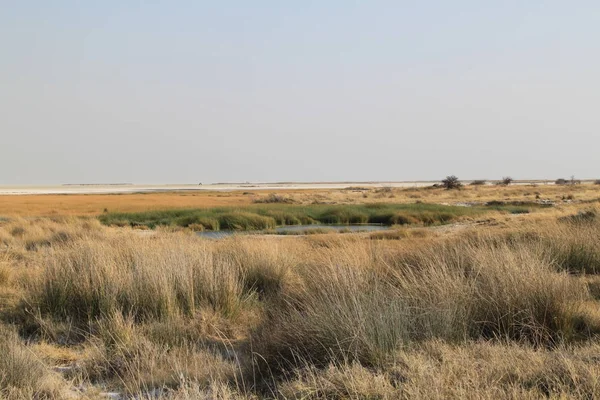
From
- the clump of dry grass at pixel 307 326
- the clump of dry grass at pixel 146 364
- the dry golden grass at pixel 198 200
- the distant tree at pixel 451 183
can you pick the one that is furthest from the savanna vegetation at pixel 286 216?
the distant tree at pixel 451 183

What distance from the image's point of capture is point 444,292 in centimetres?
632

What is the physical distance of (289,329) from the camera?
552 centimetres

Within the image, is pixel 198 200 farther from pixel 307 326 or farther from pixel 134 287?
pixel 307 326

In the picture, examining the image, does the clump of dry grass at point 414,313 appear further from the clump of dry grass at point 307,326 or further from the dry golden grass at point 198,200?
the dry golden grass at point 198,200

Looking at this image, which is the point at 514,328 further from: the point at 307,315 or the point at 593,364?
the point at 307,315

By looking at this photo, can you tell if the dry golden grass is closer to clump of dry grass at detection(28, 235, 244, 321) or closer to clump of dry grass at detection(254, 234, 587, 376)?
clump of dry grass at detection(28, 235, 244, 321)

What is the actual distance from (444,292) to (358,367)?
2.33 meters

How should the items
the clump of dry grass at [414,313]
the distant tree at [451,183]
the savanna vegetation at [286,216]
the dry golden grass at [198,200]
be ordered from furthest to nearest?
1. the distant tree at [451,183]
2. the dry golden grass at [198,200]
3. the savanna vegetation at [286,216]
4. the clump of dry grass at [414,313]

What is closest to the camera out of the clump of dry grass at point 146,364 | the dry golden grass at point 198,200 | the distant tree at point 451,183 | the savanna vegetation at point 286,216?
the clump of dry grass at point 146,364

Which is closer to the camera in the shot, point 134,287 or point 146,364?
point 146,364

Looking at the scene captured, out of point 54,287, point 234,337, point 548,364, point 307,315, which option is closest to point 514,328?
point 548,364

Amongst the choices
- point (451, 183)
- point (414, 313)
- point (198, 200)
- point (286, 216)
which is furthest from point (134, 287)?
point (451, 183)

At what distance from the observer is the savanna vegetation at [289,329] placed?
428 centimetres

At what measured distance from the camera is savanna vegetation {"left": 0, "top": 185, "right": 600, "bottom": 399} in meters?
4.28
